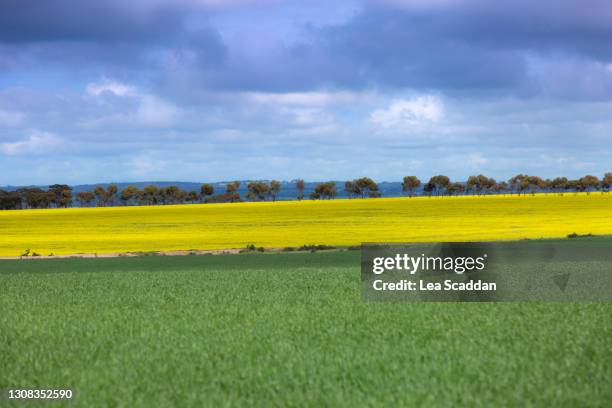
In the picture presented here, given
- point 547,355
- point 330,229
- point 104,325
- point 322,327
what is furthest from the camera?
point 330,229

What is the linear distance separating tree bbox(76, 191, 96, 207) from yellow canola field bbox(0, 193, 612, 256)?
40.3 m

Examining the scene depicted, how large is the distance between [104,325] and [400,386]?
26.0 ft

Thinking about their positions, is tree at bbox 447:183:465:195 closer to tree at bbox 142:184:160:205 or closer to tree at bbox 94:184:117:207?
tree at bbox 142:184:160:205

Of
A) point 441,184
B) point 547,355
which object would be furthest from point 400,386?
point 441,184

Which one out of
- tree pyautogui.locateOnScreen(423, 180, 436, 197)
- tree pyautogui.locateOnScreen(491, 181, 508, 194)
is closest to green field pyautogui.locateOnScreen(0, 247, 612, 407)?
tree pyautogui.locateOnScreen(423, 180, 436, 197)

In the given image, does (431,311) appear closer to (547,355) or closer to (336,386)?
(547,355)

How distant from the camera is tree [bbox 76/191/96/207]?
422 feet

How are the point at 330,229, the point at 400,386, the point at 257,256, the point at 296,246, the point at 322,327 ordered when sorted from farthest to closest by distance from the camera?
the point at 330,229 → the point at 296,246 → the point at 257,256 → the point at 322,327 → the point at 400,386

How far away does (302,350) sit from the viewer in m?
12.0

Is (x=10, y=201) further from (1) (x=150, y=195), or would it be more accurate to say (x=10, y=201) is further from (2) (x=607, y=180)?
(2) (x=607, y=180)

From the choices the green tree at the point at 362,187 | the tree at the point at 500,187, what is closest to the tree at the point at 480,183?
the tree at the point at 500,187

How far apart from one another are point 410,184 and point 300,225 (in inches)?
2755

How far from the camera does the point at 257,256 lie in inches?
1587

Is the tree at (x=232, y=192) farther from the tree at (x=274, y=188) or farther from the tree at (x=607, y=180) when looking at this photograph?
the tree at (x=607, y=180)
